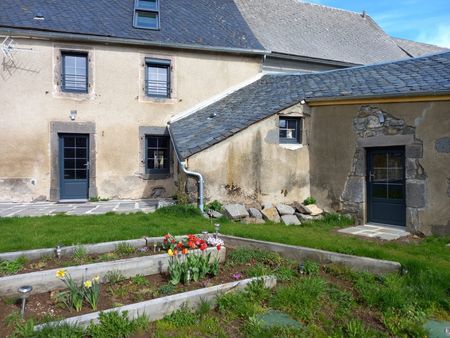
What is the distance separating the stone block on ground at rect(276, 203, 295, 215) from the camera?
29.3ft

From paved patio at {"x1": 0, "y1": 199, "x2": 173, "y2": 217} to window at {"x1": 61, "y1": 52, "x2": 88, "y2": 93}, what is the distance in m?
3.48

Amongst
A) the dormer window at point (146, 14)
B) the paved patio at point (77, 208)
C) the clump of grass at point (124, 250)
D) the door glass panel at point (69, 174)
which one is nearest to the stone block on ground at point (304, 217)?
the paved patio at point (77, 208)

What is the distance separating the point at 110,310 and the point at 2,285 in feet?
4.17

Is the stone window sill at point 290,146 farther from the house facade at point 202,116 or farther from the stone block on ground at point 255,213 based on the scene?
the stone block on ground at point 255,213

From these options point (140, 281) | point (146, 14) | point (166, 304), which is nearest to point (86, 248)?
point (140, 281)

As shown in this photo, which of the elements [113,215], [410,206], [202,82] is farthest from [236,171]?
[202,82]

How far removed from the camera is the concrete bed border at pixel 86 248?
4.63 m

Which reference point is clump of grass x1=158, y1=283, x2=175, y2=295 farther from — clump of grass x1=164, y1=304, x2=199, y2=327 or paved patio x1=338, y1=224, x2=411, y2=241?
paved patio x1=338, y1=224, x2=411, y2=241

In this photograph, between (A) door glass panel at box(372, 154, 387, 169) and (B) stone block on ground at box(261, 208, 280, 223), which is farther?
(B) stone block on ground at box(261, 208, 280, 223)

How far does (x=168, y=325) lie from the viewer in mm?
3209

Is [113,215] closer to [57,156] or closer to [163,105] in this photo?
[57,156]

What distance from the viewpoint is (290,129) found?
32.0ft

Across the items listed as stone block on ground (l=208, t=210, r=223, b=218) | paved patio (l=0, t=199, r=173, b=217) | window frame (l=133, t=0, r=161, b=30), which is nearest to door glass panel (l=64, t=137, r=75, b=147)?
paved patio (l=0, t=199, r=173, b=217)

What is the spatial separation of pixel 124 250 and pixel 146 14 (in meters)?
10.2
